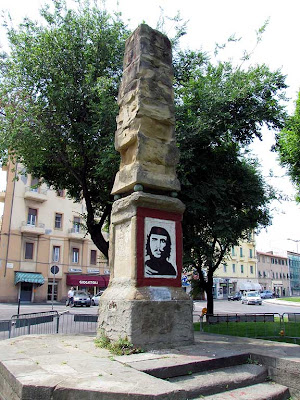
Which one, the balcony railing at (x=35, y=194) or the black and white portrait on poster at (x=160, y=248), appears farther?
the balcony railing at (x=35, y=194)

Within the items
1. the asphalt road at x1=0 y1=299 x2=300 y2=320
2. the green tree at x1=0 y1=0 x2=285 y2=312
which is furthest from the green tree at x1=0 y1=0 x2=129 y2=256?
the asphalt road at x1=0 y1=299 x2=300 y2=320

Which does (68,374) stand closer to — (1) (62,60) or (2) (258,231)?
(1) (62,60)

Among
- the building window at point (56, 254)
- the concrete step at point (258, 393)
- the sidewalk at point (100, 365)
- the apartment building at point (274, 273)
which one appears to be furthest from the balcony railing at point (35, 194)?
the apartment building at point (274, 273)

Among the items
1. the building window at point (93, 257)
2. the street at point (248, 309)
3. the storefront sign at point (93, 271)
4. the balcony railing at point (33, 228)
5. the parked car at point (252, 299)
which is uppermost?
the balcony railing at point (33, 228)

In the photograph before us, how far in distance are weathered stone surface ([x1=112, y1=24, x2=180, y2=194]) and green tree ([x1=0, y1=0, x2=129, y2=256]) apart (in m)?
3.64

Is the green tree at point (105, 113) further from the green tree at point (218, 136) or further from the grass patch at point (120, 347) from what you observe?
the grass patch at point (120, 347)

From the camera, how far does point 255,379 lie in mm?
4559

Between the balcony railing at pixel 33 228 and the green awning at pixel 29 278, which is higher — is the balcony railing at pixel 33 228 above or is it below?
above

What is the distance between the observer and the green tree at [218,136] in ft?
34.9

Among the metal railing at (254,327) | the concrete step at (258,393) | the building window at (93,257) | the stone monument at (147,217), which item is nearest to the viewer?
the concrete step at (258,393)

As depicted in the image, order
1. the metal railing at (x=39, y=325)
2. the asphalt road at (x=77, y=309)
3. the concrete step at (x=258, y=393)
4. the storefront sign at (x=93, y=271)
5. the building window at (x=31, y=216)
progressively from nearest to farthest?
the concrete step at (x=258, y=393) < the metal railing at (x=39, y=325) < the asphalt road at (x=77, y=309) < the building window at (x=31, y=216) < the storefront sign at (x=93, y=271)

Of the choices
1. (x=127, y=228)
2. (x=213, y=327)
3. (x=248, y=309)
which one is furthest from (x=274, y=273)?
(x=127, y=228)

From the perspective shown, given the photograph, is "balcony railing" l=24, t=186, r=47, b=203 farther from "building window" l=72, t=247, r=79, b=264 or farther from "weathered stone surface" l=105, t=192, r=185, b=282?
"weathered stone surface" l=105, t=192, r=185, b=282

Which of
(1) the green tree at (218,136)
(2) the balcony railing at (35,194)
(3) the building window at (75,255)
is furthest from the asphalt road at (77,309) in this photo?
(1) the green tree at (218,136)
